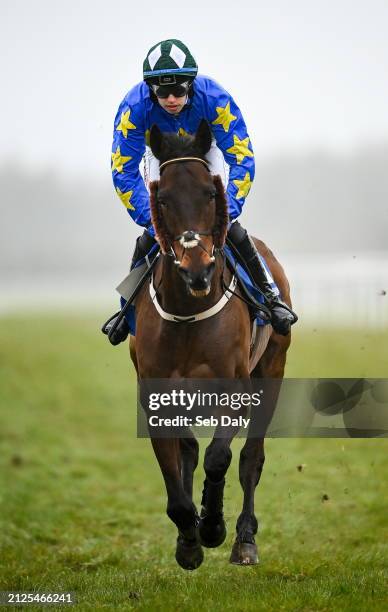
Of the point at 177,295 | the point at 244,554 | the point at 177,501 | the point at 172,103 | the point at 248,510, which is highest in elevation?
the point at 172,103

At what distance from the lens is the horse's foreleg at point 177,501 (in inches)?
257

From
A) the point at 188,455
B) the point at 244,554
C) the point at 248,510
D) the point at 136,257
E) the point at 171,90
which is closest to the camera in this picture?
the point at 171,90

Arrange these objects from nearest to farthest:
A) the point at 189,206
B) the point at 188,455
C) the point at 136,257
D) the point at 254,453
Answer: the point at 189,206
the point at 136,257
the point at 188,455
the point at 254,453

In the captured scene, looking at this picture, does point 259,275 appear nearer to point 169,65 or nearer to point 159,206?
point 159,206

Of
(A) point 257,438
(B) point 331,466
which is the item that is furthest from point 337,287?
(A) point 257,438

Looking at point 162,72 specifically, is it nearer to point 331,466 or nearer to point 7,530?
point 7,530

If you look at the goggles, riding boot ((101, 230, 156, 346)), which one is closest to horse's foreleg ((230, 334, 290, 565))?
riding boot ((101, 230, 156, 346))

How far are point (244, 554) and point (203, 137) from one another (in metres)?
3.12

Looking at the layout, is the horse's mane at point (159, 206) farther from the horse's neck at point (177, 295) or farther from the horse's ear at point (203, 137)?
the horse's neck at point (177, 295)

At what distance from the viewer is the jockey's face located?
6.69 meters

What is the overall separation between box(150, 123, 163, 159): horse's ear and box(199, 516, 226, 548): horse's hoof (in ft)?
8.27

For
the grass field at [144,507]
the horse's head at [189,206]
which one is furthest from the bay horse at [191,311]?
the grass field at [144,507]

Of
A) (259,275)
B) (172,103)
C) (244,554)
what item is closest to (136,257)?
(259,275)

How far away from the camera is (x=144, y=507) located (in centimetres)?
1320
